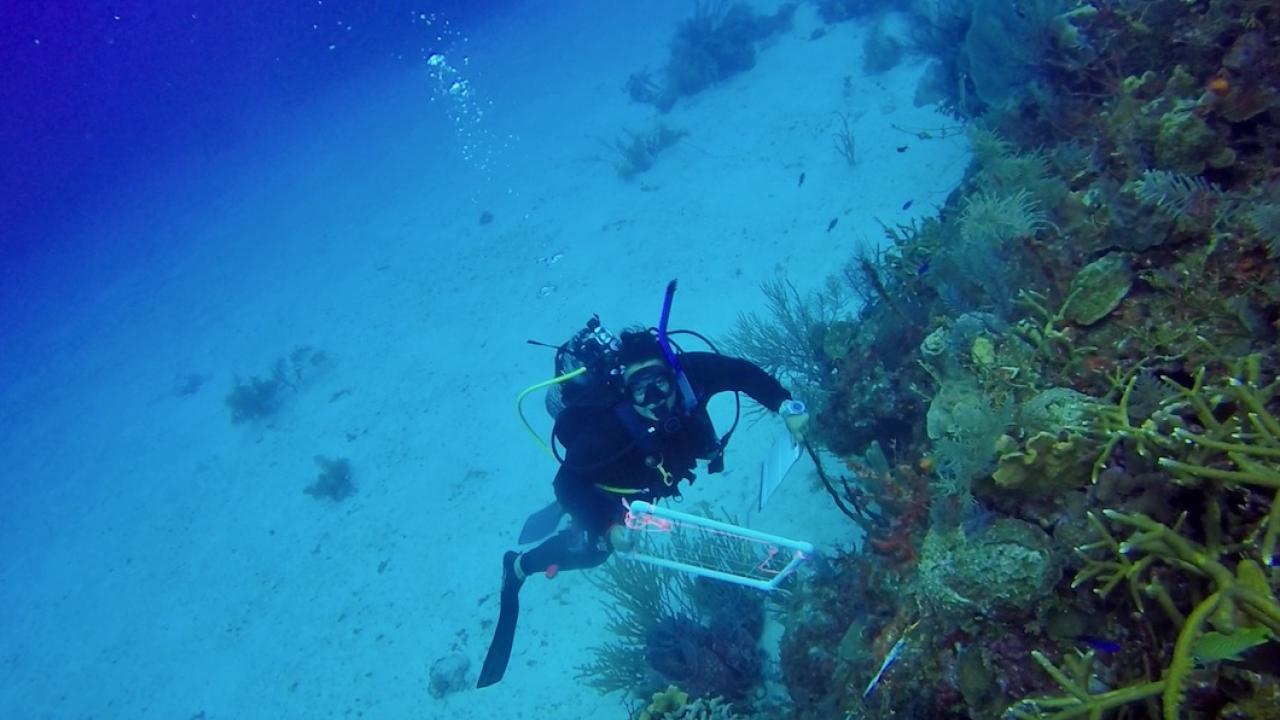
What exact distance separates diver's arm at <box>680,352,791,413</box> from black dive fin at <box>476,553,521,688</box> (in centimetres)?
257

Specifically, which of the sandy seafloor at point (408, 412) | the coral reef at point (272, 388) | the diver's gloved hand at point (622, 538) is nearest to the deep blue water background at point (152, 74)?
the sandy seafloor at point (408, 412)

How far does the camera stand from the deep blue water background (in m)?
42.9

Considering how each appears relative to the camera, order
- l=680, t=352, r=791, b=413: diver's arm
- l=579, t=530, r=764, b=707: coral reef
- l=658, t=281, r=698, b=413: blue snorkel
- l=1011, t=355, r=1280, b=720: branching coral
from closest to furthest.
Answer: l=1011, t=355, r=1280, b=720: branching coral, l=658, t=281, r=698, b=413: blue snorkel, l=680, t=352, r=791, b=413: diver's arm, l=579, t=530, r=764, b=707: coral reef

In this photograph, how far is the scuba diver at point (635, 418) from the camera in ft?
14.5

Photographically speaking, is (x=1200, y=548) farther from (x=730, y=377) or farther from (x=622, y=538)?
(x=622, y=538)

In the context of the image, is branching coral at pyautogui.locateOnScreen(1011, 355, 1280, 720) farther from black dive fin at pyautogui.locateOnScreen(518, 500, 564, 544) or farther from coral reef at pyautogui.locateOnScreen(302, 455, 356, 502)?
coral reef at pyautogui.locateOnScreen(302, 455, 356, 502)

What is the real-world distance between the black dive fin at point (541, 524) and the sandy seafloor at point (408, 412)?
112cm

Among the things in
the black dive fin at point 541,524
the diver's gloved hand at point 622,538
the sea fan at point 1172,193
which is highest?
the sea fan at point 1172,193

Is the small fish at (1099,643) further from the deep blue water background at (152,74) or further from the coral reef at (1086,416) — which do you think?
the deep blue water background at (152,74)

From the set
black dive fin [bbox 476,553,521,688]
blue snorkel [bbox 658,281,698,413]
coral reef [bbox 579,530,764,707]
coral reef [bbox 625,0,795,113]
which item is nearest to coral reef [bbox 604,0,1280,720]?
coral reef [bbox 579,530,764,707]

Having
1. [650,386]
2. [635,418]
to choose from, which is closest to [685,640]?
[635,418]

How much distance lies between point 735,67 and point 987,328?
14.4m

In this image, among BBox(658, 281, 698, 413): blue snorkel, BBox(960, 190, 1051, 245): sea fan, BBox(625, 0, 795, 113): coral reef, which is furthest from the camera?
BBox(625, 0, 795, 113): coral reef

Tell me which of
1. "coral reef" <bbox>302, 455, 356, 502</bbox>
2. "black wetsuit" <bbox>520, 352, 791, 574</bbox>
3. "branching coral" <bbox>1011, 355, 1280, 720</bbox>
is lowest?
"coral reef" <bbox>302, 455, 356, 502</bbox>
